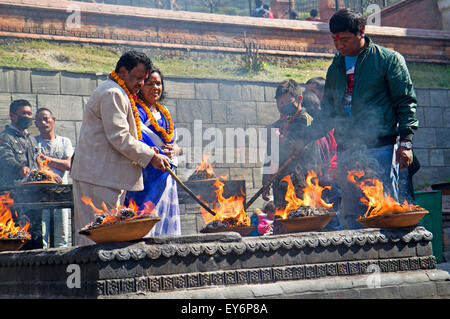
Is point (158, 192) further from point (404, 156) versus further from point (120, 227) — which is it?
point (404, 156)

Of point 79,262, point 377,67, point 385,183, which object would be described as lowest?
point 79,262

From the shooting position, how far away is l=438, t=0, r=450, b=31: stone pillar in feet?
54.7

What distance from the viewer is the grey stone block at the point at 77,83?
33.0 ft

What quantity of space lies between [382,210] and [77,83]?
6594 millimetres

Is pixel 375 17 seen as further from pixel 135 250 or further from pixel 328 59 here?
pixel 135 250

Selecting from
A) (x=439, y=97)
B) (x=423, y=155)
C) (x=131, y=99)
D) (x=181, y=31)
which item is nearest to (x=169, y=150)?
(x=131, y=99)

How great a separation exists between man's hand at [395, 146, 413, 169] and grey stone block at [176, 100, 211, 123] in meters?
6.21

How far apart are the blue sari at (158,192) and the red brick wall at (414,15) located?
13.6 meters

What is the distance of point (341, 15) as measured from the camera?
493cm

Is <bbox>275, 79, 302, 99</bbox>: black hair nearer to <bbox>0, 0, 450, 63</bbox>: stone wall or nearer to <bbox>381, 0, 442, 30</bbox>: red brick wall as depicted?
<bbox>0, 0, 450, 63</bbox>: stone wall

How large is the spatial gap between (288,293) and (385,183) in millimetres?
1245

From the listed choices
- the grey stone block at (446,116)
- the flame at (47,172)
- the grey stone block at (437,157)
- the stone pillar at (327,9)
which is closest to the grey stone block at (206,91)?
the flame at (47,172)

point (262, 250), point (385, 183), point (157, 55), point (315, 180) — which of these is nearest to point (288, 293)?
point (262, 250)

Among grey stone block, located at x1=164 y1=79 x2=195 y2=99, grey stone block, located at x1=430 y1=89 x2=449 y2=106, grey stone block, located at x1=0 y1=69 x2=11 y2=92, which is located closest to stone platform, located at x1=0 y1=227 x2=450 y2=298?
grey stone block, located at x1=0 y1=69 x2=11 y2=92
